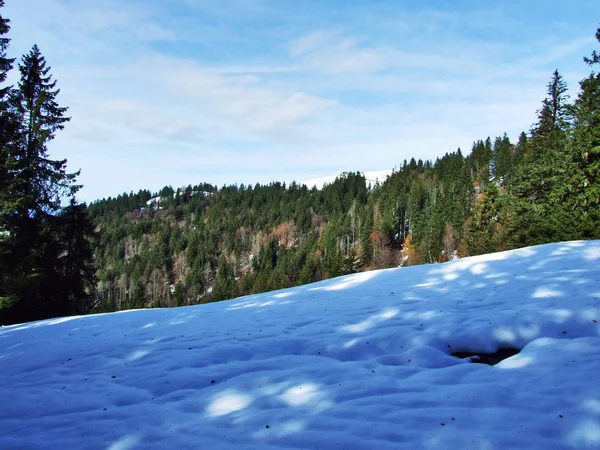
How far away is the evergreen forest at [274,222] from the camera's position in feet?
64.8

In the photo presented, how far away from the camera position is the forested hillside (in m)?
24.6

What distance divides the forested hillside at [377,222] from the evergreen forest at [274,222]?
0.21 metres

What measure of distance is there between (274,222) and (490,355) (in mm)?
138963

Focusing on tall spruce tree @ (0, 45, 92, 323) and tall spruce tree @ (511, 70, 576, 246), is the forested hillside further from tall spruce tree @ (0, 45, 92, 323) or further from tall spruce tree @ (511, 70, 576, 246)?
tall spruce tree @ (0, 45, 92, 323)

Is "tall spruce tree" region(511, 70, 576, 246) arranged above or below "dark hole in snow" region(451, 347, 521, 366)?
above

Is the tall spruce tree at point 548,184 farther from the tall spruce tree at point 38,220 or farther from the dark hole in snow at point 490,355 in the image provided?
the tall spruce tree at point 38,220

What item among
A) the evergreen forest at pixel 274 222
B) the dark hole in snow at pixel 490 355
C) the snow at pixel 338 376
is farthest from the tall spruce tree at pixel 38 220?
the dark hole in snow at pixel 490 355

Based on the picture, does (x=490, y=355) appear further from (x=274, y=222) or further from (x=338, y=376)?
(x=274, y=222)

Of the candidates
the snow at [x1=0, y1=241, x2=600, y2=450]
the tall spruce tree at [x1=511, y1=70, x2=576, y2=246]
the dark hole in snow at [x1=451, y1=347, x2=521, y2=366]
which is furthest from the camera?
the tall spruce tree at [x1=511, y1=70, x2=576, y2=246]

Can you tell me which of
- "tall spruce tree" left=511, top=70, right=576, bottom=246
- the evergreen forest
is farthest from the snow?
"tall spruce tree" left=511, top=70, right=576, bottom=246

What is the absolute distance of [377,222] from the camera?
99.1 m

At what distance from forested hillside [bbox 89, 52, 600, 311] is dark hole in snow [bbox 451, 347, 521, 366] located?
19614 mm

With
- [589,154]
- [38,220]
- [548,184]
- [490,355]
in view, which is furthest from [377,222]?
[490,355]

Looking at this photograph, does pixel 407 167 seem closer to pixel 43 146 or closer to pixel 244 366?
pixel 43 146
